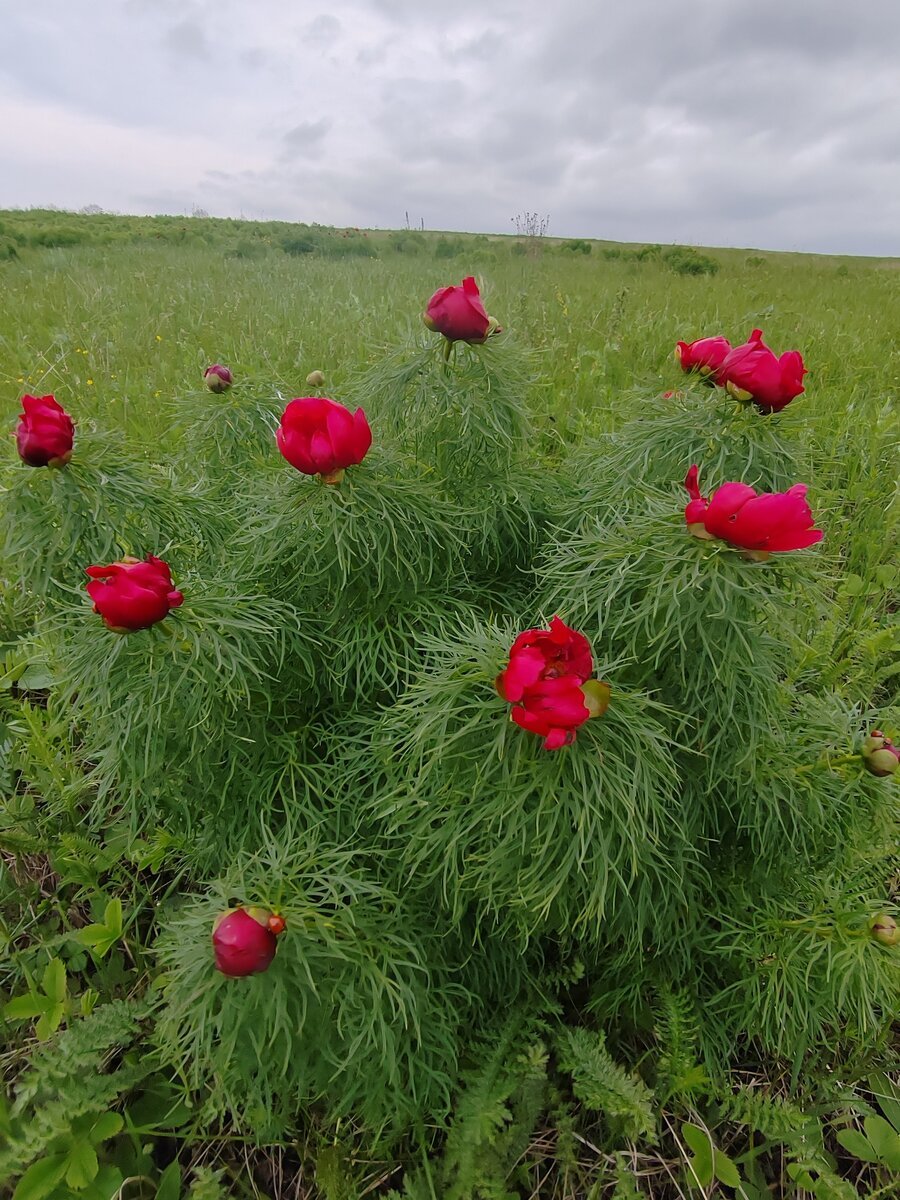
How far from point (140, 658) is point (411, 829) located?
18.0 inches

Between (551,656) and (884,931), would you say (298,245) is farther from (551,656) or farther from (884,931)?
(884,931)

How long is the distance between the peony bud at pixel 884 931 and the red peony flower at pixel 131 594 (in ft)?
3.47

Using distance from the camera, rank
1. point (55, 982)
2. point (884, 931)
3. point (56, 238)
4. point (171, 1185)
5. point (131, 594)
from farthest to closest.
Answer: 1. point (56, 238)
2. point (55, 982)
3. point (171, 1185)
4. point (884, 931)
5. point (131, 594)

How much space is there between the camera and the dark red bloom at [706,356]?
3.91 feet

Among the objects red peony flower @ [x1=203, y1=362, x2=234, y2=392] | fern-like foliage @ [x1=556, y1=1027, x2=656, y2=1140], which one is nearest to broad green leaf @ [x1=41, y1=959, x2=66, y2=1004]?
fern-like foliage @ [x1=556, y1=1027, x2=656, y2=1140]

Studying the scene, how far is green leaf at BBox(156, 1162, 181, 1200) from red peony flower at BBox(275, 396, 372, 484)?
1.08m

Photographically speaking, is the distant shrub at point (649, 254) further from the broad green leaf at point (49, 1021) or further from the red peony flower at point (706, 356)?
the broad green leaf at point (49, 1021)

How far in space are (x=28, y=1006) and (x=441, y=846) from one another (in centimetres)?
79

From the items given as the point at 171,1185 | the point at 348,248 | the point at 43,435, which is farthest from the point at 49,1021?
the point at 348,248

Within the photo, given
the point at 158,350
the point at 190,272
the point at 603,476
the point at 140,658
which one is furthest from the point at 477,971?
the point at 190,272

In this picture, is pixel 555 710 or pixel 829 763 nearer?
pixel 555 710

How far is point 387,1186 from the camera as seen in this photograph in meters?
1.10

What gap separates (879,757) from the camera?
0.99 m

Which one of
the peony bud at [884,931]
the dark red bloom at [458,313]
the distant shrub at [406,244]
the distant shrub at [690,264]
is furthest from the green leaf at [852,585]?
the distant shrub at [406,244]
